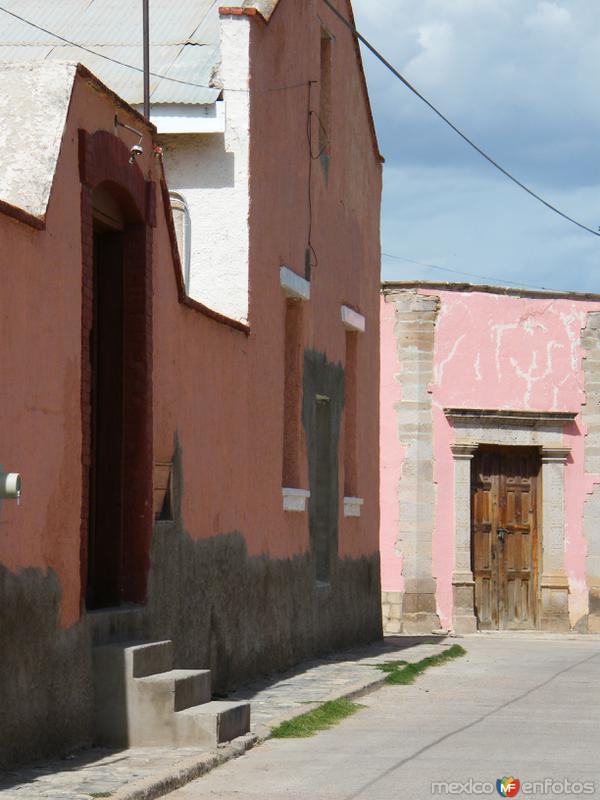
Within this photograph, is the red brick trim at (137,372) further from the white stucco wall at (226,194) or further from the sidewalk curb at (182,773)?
the white stucco wall at (226,194)

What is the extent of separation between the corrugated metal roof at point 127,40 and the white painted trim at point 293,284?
1.86 meters

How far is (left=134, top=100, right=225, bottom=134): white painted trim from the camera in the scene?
44.2ft

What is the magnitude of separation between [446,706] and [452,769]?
3529mm

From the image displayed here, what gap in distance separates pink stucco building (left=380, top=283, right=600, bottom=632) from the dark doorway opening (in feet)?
38.8

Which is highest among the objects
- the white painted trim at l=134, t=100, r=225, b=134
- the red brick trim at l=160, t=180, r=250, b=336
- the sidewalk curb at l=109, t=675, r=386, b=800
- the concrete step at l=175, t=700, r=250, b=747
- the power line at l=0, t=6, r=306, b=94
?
the power line at l=0, t=6, r=306, b=94

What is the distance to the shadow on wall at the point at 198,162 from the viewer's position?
13.5 metres

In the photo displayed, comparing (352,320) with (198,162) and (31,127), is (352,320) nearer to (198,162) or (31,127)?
(198,162)

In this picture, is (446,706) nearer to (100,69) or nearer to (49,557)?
(49,557)

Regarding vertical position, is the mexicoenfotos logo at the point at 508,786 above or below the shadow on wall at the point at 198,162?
below

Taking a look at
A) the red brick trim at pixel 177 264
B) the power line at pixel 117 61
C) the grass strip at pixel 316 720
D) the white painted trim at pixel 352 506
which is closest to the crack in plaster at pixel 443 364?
the white painted trim at pixel 352 506

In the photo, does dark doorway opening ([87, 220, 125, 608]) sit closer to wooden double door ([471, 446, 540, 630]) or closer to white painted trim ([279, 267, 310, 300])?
white painted trim ([279, 267, 310, 300])

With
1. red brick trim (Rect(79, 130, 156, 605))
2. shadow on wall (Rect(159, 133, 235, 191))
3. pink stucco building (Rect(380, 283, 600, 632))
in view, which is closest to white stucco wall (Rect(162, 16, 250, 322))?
shadow on wall (Rect(159, 133, 235, 191))

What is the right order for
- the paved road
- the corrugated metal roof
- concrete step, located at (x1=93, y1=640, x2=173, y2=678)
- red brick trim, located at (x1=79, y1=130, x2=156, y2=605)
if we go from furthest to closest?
the corrugated metal roof
red brick trim, located at (x1=79, y1=130, x2=156, y2=605)
concrete step, located at (x1=93, y1=640, x2=173, y2=678)
the paved road

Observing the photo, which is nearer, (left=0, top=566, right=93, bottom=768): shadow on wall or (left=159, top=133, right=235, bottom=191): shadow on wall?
(left=0, top=566, right=93, bottom=768): shadow on wall
